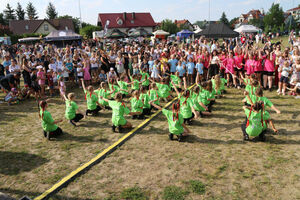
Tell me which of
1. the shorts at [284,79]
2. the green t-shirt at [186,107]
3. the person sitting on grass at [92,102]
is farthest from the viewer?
the shorts at [284,79]

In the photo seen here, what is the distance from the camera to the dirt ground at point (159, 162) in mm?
4652

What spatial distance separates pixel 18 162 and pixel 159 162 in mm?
3712

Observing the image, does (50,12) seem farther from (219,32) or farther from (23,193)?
(23,193)

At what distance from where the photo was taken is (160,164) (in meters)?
5.62

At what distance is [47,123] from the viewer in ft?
23.9

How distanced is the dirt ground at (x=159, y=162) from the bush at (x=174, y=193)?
2cm

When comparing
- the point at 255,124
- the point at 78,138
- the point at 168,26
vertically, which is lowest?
the point at 78,138

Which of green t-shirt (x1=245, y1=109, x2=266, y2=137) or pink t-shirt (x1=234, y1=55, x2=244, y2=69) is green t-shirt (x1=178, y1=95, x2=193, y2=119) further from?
pink t-shirt (x1=234, y1=55, x2=244, y2=69)

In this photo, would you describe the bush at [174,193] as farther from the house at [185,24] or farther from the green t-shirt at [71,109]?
the house at [185,24]

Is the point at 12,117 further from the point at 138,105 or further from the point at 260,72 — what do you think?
the point at 260,72

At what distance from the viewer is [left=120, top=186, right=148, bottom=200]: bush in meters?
4.48

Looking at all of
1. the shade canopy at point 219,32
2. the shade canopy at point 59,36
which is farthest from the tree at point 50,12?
the shade canopy at point 219,32

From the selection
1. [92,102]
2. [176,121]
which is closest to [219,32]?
[92,102]

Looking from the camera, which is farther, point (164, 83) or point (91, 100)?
point (164, 83)
